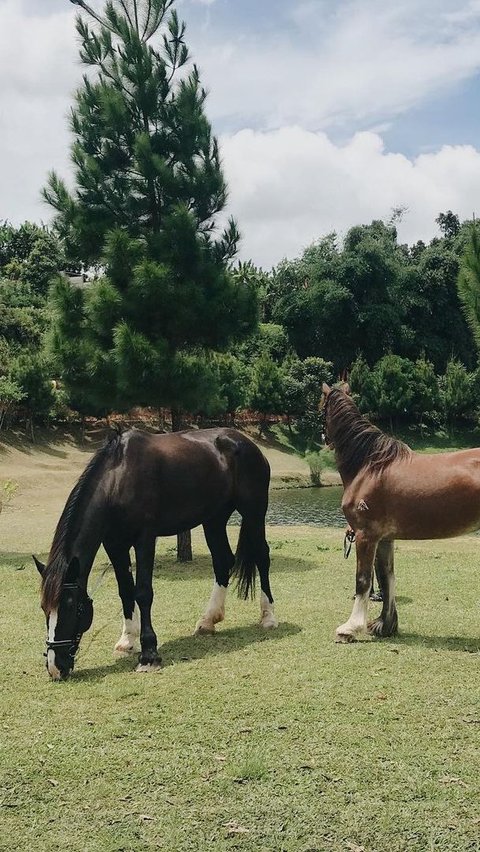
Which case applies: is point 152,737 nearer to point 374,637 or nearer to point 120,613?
point 374,637

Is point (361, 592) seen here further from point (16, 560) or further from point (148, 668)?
point (16, 560)

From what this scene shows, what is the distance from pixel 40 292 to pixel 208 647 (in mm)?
42133

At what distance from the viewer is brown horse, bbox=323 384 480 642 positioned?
6.20 meters

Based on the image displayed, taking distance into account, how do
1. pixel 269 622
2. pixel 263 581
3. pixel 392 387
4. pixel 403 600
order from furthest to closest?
1. pixel 392 387
2. pixel 403 600
3. pixel 263 581
4. pixel 269 622

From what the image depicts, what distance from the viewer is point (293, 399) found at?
38.4 meters

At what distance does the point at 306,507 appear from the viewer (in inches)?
908

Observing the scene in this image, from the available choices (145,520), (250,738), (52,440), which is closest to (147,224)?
(145,520)

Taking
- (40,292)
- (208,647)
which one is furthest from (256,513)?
(40,292)

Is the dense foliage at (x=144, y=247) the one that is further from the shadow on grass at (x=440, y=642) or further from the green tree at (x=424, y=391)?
the green tree at (x=424, y=391)

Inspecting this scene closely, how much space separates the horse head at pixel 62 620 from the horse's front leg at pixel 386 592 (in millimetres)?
2601

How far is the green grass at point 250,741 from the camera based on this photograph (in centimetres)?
335

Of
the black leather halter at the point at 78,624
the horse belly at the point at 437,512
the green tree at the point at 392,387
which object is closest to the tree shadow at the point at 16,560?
the black leather halter at the point at 78,624

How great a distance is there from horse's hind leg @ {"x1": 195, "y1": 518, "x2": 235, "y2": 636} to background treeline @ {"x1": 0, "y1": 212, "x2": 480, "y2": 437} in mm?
24498

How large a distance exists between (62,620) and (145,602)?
0.73 meters
